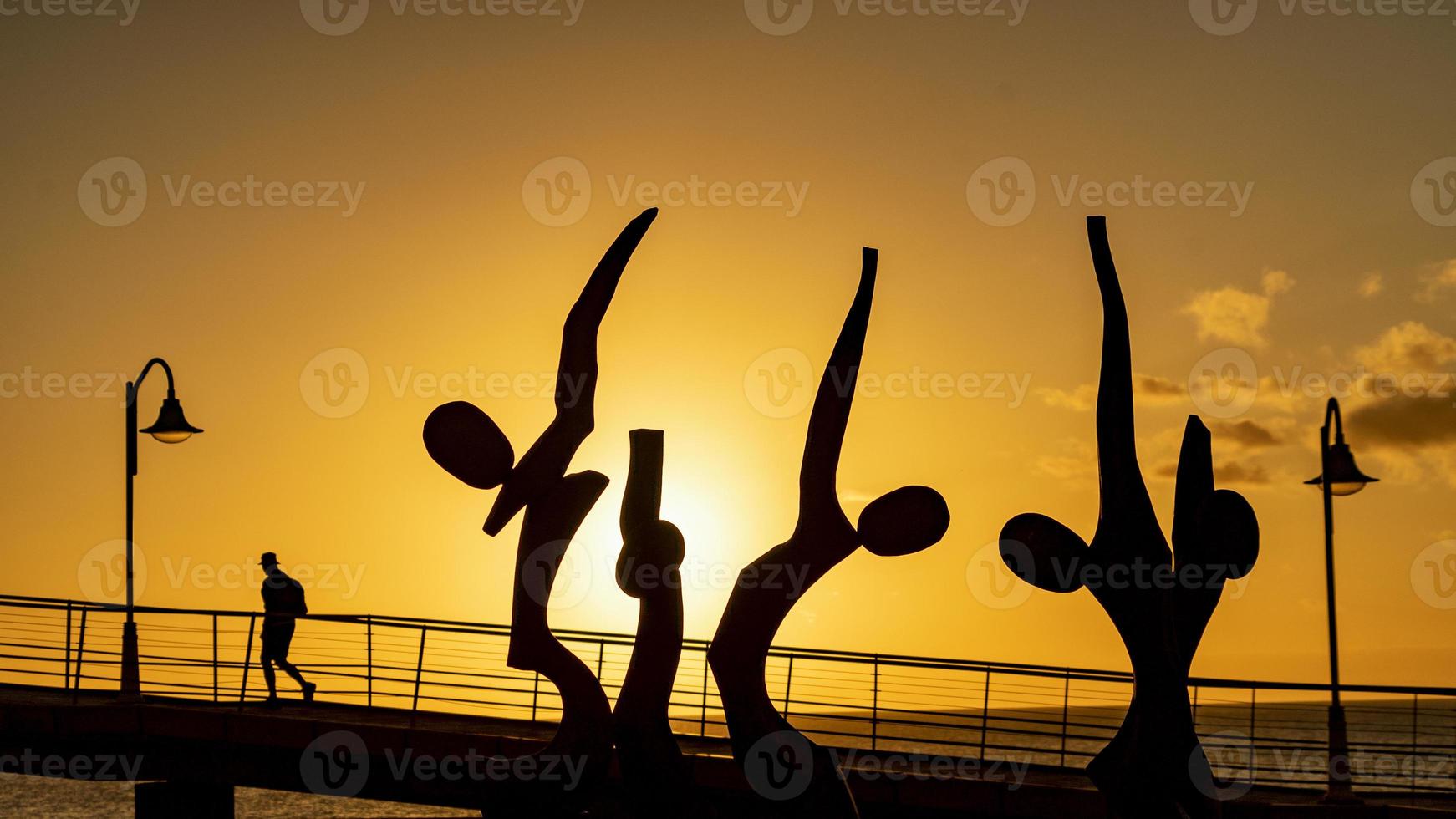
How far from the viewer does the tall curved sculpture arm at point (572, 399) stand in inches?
461

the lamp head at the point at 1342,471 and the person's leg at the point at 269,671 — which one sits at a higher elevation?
the lamp head at the point at 1342,471

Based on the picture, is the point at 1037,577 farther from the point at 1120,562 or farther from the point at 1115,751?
the point at 1115,751

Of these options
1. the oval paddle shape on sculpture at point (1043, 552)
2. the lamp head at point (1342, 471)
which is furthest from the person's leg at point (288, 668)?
the lamp head at point (1342, 471)

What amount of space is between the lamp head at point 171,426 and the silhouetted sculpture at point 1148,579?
12.7 metres

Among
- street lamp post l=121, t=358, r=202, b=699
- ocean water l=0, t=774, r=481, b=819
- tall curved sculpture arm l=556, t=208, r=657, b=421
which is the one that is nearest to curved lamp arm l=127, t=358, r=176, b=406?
street lamp post l=121, t=358, r=202, b=699

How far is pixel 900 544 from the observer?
11.2m

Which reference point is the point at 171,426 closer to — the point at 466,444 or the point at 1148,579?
the point at 466,444

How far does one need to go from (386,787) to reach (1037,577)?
8.02 metres

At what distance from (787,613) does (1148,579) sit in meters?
2.75

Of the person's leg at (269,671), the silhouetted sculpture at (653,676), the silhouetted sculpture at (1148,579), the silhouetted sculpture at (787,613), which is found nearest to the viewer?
the silhouetted sculpture at (1148,579)

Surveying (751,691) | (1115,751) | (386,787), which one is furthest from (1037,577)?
(386,787)

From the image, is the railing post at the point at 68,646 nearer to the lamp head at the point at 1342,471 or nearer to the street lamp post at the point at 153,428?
the street lamp post at the point at 153,428

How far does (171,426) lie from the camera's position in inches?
775

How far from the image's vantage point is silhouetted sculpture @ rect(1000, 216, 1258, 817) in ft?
36.0
